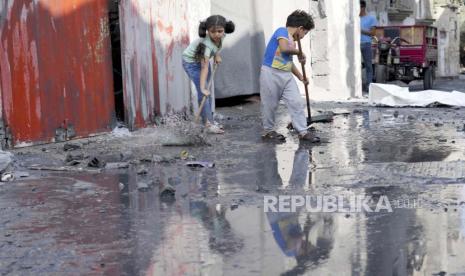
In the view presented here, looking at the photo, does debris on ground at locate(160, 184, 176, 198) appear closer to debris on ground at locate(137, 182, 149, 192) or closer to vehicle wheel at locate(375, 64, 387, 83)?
debris on ground at locate(137, 182, 149, 192)

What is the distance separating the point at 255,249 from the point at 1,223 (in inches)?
62.7

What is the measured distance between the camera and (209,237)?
4.04m

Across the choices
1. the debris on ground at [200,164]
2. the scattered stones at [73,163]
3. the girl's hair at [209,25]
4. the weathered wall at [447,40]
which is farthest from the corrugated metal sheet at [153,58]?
the weathered wall at [447,40]

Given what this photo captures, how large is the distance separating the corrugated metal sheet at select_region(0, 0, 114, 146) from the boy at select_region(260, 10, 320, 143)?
69.2 inches

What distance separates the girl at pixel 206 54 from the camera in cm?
857

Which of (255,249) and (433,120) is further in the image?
(433,120)

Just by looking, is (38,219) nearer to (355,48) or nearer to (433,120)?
(433,120)

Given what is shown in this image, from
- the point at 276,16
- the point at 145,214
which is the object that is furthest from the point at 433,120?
the point at 145,214

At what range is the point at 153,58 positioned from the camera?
925cm

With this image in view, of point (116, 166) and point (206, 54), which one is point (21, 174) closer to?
point (116, 166)

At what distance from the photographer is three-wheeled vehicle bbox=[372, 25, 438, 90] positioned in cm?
1875

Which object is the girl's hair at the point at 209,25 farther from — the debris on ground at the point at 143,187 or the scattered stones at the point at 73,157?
the debris on ground at the point at 143,187

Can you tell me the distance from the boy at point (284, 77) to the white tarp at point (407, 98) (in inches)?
181

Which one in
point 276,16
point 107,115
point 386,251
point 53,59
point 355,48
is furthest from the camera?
point 355,48
